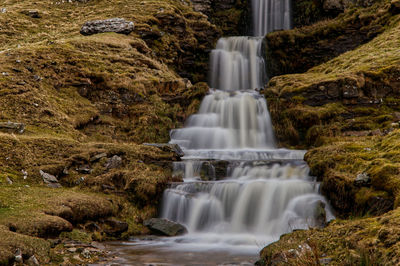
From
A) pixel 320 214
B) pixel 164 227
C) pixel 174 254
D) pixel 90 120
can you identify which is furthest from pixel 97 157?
pixel 320 214

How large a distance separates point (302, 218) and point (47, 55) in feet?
45.5

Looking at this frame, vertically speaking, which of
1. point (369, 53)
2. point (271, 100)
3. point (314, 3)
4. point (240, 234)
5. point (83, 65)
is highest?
point (314, 3)

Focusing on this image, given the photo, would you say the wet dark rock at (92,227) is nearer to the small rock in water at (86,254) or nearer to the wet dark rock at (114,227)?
the wet dark rock at (114,227)

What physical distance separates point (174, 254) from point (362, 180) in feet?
16.6

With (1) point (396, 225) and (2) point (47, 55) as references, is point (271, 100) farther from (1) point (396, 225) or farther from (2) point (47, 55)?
(1) point (396, 225)

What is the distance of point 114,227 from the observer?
363 inches

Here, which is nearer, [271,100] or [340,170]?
[340,170]

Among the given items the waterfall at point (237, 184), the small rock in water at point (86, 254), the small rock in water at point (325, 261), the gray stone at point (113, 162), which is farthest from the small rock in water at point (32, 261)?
the gray stone at point (113, 162)

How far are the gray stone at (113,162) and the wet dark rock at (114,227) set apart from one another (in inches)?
87.0

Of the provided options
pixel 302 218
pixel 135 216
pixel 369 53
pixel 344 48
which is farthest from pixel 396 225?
pixel 344 48

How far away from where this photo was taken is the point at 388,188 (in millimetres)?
7977

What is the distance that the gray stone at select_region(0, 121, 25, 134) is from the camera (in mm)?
11273

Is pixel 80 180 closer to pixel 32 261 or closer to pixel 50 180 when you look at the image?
pixel 50 180

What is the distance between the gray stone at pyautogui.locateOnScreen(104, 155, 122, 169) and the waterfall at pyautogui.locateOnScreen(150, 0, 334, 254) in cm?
184
